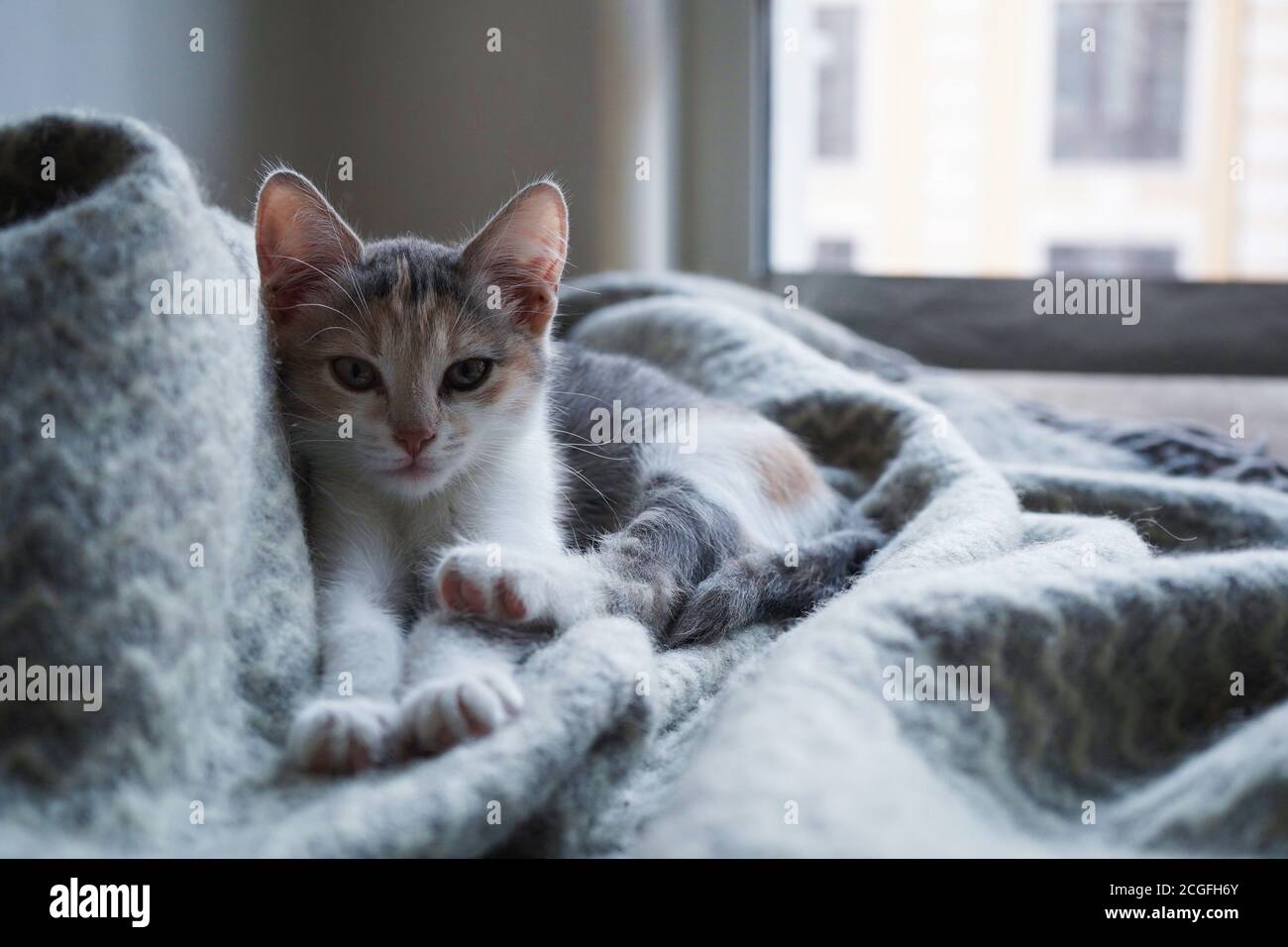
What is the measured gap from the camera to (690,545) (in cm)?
119

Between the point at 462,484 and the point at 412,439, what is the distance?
0.39 feet

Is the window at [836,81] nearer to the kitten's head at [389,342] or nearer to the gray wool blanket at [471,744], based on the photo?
the kitten's head at [389,342]

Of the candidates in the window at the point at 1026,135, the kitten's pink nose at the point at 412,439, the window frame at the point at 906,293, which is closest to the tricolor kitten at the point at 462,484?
the kitten's pink nose at the point at 412,439

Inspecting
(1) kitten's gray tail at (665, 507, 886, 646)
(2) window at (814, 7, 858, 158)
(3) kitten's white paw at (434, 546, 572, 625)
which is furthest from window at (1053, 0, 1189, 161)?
(3) kitten's white paw at (434, 546, 572, 625)

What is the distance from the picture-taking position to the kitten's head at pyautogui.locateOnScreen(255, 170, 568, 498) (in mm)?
1065

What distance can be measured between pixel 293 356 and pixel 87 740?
1.65 ft

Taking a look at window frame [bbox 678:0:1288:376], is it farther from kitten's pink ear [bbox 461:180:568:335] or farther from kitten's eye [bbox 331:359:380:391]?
kitten's eye [bbox 331:359:380:391]

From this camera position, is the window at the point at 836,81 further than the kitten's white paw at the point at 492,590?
Yes

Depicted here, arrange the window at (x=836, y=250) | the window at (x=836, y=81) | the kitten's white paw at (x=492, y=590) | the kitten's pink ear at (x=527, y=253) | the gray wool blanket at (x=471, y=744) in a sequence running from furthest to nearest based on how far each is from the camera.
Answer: the window at (x=836, y=250) < the window at (x=836, y=81) < the kitten's pink ear at (x=527, y=253) < the kitten's white paw at (x=492, y=590) < the gray wool blanket at (x=471, y=744)

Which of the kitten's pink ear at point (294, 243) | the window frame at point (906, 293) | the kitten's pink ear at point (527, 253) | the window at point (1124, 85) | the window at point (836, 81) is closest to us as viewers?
the kitten's pink ear at point (294, 243)

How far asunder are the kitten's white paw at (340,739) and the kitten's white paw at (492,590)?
179 millimetres

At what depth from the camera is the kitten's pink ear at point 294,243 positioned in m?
1.05
